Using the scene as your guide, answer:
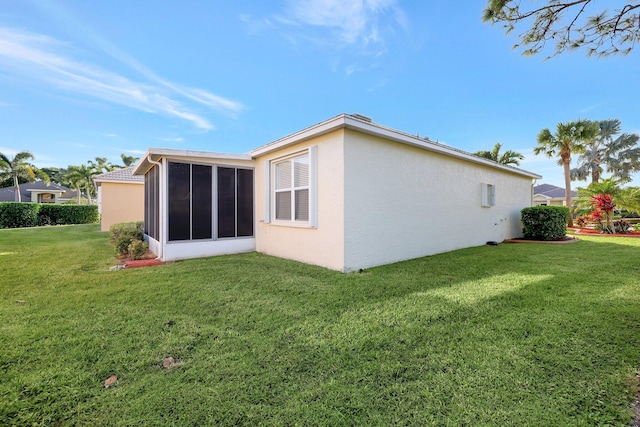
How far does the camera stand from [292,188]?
692 cm

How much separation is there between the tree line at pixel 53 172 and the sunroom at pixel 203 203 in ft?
39.8

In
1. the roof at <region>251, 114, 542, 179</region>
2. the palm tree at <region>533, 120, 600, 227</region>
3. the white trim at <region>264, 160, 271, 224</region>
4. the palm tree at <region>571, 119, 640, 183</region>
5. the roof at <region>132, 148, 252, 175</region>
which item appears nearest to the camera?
the roof at <region>251, 114, 542, 179</region>

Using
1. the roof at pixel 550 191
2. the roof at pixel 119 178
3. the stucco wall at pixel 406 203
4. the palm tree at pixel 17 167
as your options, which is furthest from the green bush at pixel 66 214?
the roof at pixel 550 191

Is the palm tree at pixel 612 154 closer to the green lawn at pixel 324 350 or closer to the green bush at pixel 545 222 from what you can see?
the green bush at pixel 545 222

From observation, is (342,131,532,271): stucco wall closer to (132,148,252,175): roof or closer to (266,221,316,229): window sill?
(266,221,316,229): window sill

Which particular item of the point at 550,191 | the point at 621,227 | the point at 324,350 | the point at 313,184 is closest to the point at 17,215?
the point at 313,184

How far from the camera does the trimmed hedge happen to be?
18656mm

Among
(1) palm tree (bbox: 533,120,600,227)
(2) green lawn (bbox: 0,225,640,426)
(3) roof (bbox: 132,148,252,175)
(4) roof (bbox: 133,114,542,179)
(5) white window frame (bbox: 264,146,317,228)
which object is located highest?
(1) palm tree (bbox: 533,120,600,227)

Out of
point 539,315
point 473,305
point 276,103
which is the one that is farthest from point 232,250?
point 276,103

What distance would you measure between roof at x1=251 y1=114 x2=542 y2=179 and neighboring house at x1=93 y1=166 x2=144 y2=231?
11426mm

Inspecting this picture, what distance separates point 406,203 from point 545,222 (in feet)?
24.4

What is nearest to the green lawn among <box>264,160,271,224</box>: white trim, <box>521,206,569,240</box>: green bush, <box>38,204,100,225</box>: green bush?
<box>264,160,271,224</box>: white trim

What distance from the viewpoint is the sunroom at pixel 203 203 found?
7.14 metres

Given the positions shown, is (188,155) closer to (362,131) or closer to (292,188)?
(292,188)
